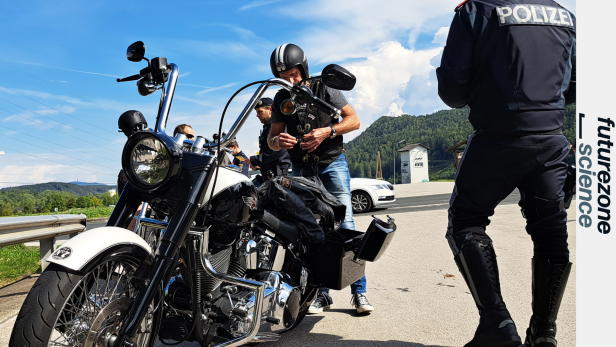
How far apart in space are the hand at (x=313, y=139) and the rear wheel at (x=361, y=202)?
31.7 feet

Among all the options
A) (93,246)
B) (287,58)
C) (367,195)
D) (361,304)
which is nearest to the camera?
(93,246)

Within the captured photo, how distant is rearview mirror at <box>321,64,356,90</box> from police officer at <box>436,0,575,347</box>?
569 millimetres

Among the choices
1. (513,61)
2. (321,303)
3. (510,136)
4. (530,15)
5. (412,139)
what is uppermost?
(412,139)

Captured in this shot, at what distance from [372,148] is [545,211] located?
14719 cm

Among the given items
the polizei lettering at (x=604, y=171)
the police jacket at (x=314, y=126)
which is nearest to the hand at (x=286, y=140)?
the police jacket at (x=314, y=126)

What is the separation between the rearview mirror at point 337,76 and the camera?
2262mm

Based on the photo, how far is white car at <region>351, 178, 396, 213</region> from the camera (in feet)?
42.8

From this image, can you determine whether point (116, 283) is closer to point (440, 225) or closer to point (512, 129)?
point (512, 129)

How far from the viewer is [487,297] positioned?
93.7 inches

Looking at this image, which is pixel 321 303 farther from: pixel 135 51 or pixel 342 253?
pixel 135 51

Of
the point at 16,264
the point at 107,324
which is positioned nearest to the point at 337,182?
the point at 107,324

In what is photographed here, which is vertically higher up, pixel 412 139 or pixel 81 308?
pixel 412 139

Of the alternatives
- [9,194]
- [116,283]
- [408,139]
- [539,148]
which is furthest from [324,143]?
[408,139]

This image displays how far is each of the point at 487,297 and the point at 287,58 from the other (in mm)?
1981
